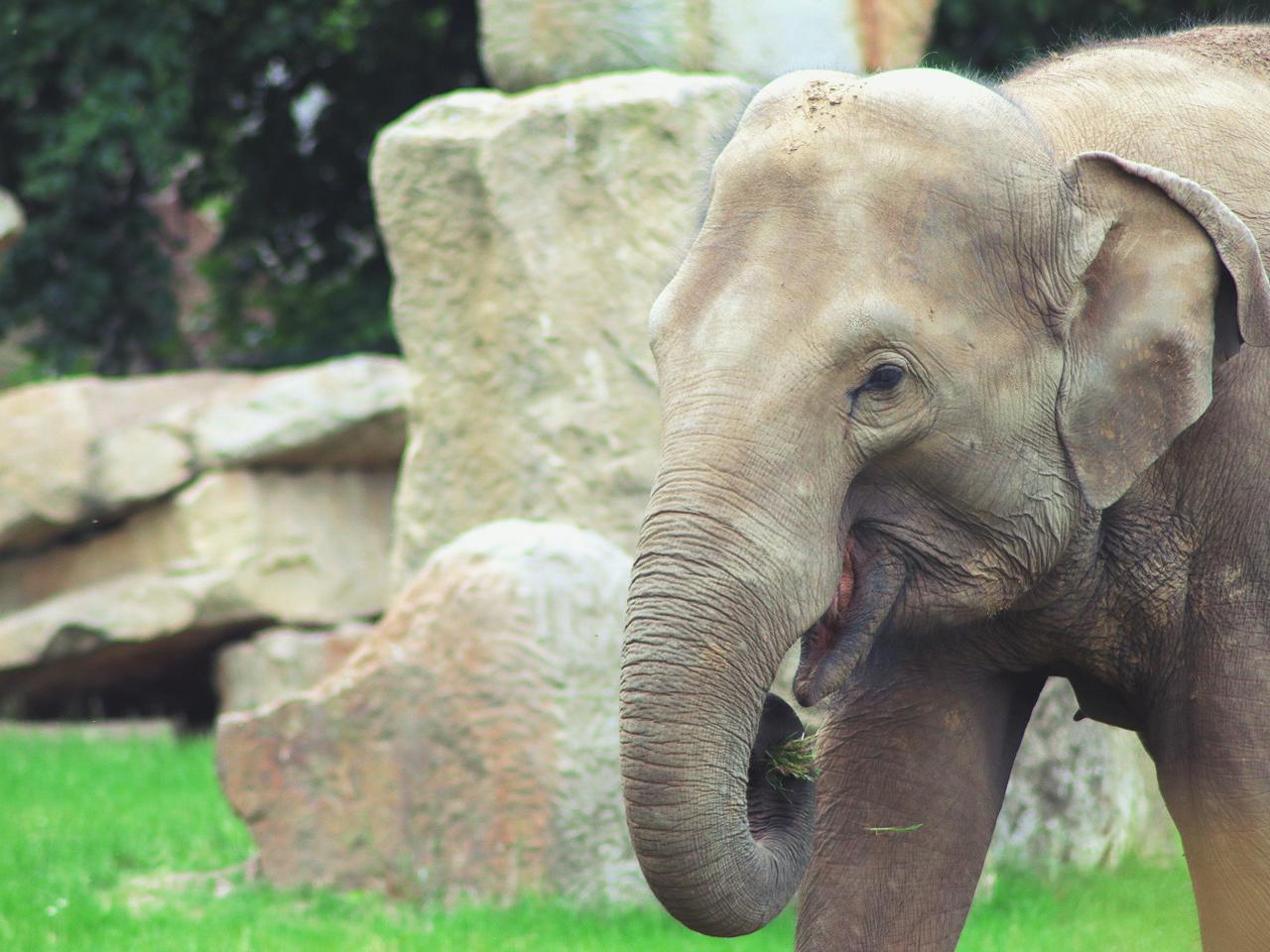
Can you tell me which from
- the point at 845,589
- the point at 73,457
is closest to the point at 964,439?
the point at 845,589

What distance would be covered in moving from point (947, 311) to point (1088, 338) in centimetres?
31

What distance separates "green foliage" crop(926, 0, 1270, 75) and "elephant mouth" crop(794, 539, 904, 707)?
9154mm

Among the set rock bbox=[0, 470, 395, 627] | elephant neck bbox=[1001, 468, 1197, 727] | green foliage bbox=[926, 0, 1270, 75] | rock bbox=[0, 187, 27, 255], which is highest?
elephant neck bbox=[1001, 468, 1197, 727]

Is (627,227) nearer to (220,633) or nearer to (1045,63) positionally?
(1045,63)

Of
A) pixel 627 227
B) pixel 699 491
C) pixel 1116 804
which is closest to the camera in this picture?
pixel 699 491

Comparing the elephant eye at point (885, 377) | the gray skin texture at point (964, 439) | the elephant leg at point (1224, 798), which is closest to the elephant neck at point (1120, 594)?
the gray skin texture at point (964, 439)

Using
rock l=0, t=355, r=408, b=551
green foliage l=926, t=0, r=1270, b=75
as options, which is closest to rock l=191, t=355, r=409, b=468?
rock l=0, t=355, r=408, b=551

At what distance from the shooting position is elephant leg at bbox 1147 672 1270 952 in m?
3.39

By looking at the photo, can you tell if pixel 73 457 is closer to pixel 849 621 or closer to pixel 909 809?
pixel 909 809

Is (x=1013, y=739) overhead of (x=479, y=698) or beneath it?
overhead

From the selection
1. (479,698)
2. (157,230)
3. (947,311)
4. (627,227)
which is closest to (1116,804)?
(479,698)

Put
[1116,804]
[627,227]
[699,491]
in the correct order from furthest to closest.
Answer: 1. [627,227]
2. [1116,804]
3. [699,491]

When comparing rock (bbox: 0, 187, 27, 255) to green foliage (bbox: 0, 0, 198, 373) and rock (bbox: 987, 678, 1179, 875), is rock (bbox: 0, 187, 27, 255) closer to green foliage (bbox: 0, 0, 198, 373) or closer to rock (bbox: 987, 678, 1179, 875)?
green foliage (bbox: 0, 0, 198, 373)

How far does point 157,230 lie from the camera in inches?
507
